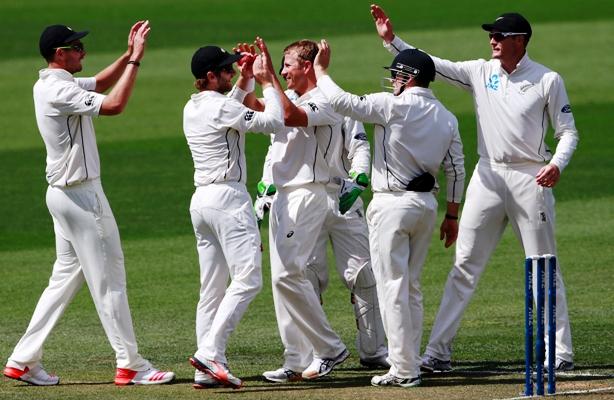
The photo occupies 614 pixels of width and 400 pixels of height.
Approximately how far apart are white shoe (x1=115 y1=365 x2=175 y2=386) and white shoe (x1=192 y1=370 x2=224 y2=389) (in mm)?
265

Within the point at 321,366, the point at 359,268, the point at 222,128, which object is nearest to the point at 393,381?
the point at 321,366

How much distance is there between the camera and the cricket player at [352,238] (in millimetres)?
9688

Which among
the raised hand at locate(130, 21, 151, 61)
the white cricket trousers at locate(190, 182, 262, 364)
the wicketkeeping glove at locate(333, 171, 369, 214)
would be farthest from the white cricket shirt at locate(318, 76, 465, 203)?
the raised hand at locate(130, 21, 151, 61)

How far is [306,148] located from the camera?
941 cm

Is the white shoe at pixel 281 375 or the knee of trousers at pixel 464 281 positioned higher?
the knee of trousers at pixel 464 281

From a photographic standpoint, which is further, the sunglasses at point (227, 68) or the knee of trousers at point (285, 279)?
the knee of trousers at point (285, 279)

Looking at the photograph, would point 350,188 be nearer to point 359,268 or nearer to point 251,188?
point 359,268

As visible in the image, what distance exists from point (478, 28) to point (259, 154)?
548 inches

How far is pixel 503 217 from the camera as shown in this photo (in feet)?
32.2

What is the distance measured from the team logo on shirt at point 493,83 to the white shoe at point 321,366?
2.09 meters

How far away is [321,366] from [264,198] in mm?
1255

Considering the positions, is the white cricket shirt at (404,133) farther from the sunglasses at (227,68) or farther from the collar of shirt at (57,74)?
the collar of shirt at (57,74)

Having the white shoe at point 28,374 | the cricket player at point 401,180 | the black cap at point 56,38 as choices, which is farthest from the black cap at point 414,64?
the white shoe at point 28,374

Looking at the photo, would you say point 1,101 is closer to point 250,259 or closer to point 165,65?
point 165,65
